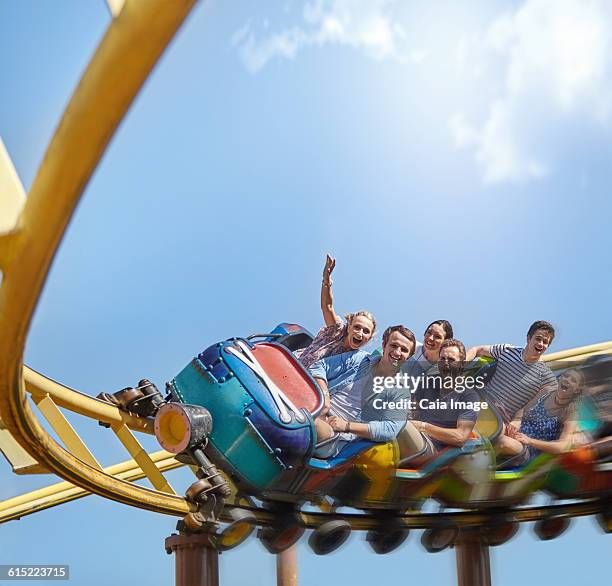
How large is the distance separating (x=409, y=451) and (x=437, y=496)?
0.56m

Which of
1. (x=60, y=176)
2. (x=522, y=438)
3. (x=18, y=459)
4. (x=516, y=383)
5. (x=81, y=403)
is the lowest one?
(x=60, y=176)

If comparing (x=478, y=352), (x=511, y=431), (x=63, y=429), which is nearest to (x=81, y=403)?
(x=63, y=429)

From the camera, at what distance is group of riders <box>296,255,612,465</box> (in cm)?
503

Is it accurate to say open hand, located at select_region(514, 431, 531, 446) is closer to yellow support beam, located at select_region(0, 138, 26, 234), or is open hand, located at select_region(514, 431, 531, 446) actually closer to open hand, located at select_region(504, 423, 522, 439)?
open hand, located at select_region(504, 423, 522, 439)

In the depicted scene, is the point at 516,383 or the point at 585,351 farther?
the point at 585,351

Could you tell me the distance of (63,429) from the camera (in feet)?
18.9

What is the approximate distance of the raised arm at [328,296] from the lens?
5609 mm

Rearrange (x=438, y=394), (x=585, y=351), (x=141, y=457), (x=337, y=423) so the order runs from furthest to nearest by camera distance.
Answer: (x=585, y=351) < (x=141, y=457) < (x=438, y=394) < (x=337, y=423)

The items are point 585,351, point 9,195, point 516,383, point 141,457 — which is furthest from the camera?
point 585,351

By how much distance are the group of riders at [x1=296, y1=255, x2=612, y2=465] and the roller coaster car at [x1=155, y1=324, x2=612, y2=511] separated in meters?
0.06

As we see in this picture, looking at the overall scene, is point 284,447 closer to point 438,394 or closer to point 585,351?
point 438,394

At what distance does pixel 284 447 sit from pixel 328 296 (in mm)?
1138

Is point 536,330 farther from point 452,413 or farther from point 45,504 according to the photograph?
point 45,504

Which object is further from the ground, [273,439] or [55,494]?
[55,494]
